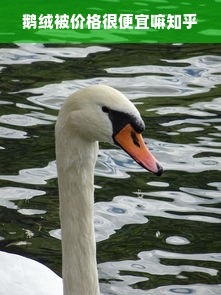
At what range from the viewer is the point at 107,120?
510 centimetres

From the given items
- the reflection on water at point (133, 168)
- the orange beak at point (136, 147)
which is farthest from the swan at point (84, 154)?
the reflection on water at point (133, 168)

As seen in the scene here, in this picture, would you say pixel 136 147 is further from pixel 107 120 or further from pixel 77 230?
pixel 77 230

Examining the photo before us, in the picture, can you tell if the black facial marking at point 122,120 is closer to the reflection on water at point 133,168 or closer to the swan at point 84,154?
the swan at point 84,154

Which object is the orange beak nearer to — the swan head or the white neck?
the swan head

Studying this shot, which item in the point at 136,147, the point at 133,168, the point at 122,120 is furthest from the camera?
the point at 133,168

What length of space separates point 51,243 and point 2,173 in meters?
1.31

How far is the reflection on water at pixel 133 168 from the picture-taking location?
7.51 m

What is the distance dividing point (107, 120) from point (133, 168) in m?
4.06

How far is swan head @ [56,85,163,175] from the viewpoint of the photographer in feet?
16.6

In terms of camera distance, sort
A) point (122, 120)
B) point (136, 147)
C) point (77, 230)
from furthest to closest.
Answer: point (77, 230) → point (136, 147) → point (122, 120)

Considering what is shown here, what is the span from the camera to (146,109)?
10.5 metres

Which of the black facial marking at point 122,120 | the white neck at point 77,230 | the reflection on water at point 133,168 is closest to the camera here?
the black facial marking at point 122,120

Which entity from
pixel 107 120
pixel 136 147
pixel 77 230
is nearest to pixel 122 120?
pixel 107 120

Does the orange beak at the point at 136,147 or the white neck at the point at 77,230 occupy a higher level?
the orange beak at the point at 136,147
